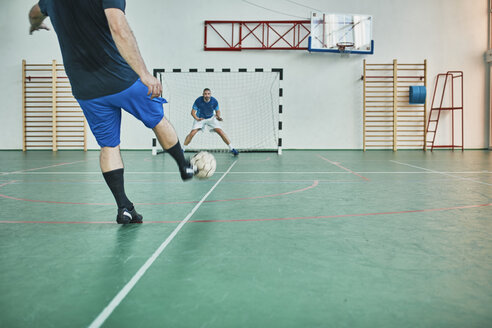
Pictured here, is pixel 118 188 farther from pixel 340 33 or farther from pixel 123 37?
pixel 340 33

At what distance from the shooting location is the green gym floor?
3.84 ft

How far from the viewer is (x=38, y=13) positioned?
2.47m

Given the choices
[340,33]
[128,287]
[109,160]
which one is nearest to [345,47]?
[340,33]

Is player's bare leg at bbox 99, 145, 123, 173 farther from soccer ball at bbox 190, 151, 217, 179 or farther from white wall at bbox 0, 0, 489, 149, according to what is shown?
white wall at bbox 0, 0, 489, 149

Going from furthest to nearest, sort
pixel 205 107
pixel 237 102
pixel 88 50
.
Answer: pixel 237 102, pixel 205 107, pixel 88 50

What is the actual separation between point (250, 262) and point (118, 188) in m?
1.18

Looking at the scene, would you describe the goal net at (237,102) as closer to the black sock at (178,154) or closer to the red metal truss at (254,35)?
the red metal truss at (254,35)

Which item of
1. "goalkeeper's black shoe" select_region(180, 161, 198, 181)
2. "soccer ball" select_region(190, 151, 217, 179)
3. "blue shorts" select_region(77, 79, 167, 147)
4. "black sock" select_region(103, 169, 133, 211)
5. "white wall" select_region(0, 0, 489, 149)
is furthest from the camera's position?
"white wall" select_region(0, 0, 489, 149)

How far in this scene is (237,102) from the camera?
39.6ft

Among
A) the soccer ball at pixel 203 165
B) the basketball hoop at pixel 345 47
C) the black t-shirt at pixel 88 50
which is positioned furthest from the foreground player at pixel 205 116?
the black t-shirt at pixel 88 50

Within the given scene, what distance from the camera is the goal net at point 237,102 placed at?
1207cm

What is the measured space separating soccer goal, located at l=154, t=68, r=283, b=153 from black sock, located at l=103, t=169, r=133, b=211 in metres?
9.59

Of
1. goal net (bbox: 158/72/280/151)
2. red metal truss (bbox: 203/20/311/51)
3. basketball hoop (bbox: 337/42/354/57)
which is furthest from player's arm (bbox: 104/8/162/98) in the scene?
red metal truss (bbox: 203/20/311/51)

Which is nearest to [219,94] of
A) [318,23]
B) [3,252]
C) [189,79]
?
[189,79]
